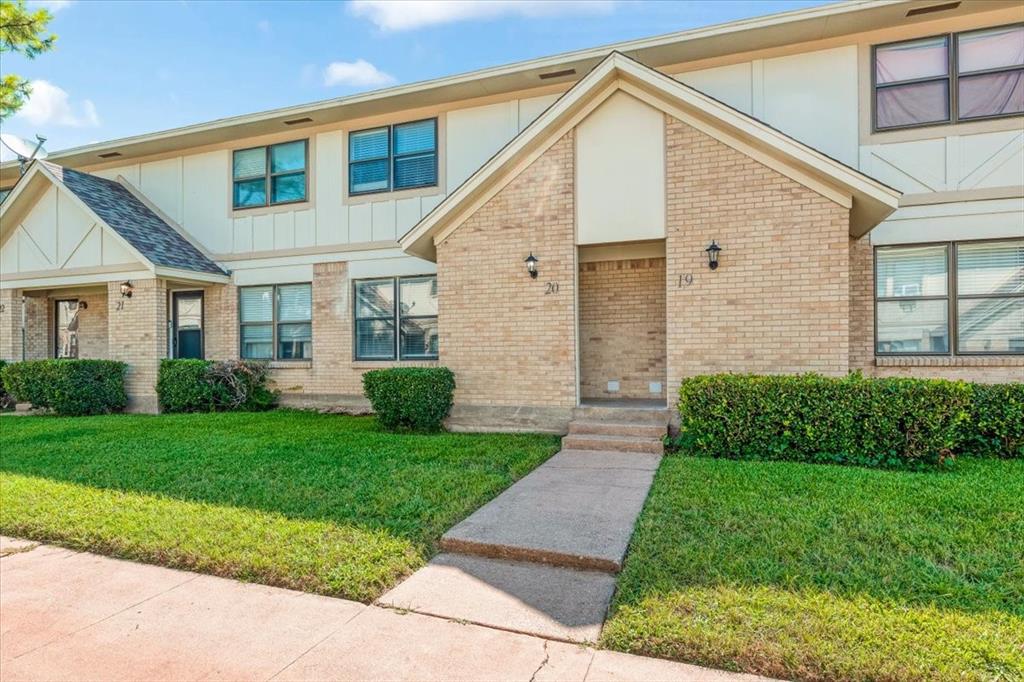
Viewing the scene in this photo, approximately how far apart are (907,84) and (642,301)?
544 centimetres

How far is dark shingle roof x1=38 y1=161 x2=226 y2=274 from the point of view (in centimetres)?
1213

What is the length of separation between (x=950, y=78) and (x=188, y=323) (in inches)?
647

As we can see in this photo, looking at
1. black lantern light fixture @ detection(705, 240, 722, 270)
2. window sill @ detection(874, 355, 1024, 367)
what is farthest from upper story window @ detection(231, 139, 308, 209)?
window sill @ detection(874, 355, 1024, 367)

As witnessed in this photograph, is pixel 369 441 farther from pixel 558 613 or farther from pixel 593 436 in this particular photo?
pixel 558 613

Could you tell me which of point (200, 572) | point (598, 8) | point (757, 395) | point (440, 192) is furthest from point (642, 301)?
point (200, 572)

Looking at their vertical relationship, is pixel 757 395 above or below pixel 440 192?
below

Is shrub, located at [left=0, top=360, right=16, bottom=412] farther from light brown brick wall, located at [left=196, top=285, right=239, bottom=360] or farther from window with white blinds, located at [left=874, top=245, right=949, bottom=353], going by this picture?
window with white blinds, located at [left=874, top=245, right=949, bottom=353]

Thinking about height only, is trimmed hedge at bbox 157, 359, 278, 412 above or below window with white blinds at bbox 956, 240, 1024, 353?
below

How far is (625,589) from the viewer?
3.53 meters

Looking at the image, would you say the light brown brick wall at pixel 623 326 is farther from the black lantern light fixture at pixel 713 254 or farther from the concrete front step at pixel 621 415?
the black lantern light fixture at pixel 713 254

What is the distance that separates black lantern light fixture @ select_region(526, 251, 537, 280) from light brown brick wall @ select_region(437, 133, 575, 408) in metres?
0.09

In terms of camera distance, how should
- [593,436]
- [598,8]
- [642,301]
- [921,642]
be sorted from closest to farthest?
[921,642]
[593,436]
[642,301]
[598,8]

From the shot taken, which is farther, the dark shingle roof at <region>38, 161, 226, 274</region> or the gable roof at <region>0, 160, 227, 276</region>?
the dark shingle roof at <region>38, 161, 226, 274</region>

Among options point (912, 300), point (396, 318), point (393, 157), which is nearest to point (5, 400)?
point (396, 318)
